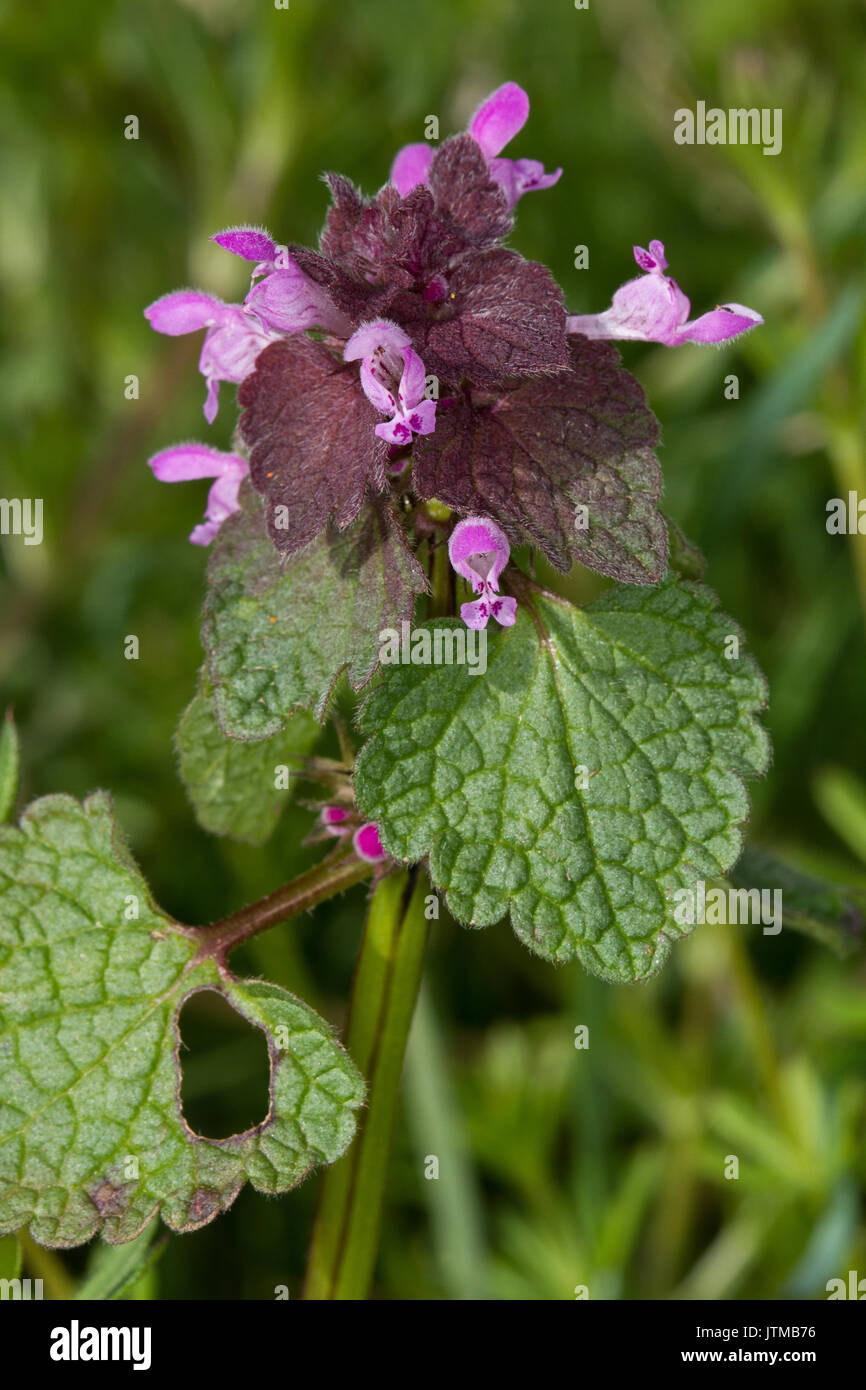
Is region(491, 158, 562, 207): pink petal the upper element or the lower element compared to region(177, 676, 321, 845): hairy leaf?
upper

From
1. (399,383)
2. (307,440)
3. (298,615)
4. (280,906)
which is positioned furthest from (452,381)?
(280,906)

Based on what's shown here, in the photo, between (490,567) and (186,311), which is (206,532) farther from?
(490,567)

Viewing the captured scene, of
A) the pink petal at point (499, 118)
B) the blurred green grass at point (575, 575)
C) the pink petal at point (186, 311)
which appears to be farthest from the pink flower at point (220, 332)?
the blurred green grass at point (575, 575)

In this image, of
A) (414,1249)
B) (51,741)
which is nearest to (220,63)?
(51,741)

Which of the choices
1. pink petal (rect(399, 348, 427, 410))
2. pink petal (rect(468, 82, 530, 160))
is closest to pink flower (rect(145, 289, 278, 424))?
pink petal (rect(399, 348, 427, 410))

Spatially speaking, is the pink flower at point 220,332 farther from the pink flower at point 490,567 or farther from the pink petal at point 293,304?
the pink flower at point 490,567

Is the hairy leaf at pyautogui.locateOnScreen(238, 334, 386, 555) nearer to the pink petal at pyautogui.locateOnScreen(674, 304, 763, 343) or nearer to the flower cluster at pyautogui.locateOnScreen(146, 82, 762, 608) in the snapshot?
the flower cluster at pyautogui.locateOnScreen(146, 82, 762, 608)
